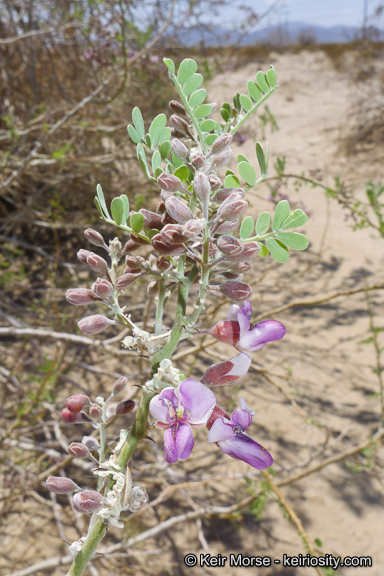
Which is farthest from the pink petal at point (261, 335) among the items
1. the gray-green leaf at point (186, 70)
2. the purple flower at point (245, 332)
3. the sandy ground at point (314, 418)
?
the sandy ground at point (314, 418)

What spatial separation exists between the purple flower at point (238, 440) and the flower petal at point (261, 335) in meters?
0.07

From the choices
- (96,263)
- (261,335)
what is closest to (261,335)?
(261,335)

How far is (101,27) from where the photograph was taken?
258 centimetres

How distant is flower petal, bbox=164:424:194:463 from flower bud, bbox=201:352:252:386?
0.08 meters

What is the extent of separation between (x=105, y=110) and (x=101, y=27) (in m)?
0.66

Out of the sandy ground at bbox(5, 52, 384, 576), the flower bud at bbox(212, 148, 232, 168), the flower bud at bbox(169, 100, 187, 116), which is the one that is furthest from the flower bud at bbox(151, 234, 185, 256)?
the sandy ground at bbox(5, 52, 384, 576)

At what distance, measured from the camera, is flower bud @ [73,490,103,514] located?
1.54 ft

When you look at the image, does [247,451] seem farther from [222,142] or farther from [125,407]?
[222,142]

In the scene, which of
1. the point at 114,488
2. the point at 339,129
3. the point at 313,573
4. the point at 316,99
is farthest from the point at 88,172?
the point at 316,99

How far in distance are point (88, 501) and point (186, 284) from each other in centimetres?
25

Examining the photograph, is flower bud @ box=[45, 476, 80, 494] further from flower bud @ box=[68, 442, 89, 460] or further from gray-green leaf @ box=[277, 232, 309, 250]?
gray-green leaf @ box=[277, 232, 309, 250]

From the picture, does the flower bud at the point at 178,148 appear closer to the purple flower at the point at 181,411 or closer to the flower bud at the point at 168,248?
the flower bud at the point at 168,248

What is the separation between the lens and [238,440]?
1.63 feet

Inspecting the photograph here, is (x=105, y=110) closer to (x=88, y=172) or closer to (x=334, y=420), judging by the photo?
(x=88, y=172)
